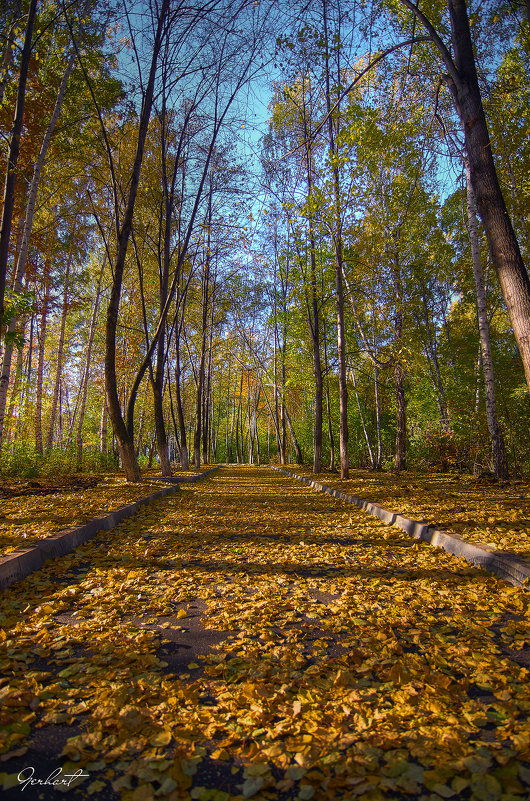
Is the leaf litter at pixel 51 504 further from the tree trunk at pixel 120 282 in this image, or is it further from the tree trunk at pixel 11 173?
the tree trunk at pixel 11 173

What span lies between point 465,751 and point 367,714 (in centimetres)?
37

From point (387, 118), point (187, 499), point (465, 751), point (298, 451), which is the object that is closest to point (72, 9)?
→ point (387, 118)

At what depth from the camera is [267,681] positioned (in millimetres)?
1910

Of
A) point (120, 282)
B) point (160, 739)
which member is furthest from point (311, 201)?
point (160, 739)

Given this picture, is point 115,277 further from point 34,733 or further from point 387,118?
point 34,733

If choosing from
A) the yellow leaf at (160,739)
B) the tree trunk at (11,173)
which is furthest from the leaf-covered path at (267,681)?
the tree trunk at (11,173)

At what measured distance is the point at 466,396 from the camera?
1076 centimetres

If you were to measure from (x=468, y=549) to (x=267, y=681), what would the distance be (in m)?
2.58

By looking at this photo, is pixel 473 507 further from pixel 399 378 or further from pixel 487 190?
pixel 399 378

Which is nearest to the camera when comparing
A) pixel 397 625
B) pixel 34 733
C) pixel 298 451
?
pixel 34 733

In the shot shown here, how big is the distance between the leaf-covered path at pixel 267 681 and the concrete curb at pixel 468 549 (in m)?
0.12

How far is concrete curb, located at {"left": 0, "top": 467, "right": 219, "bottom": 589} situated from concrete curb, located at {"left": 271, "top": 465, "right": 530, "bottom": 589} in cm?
378

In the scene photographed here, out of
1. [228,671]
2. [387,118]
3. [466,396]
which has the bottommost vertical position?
[228,671]

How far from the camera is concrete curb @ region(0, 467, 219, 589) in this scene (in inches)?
122
